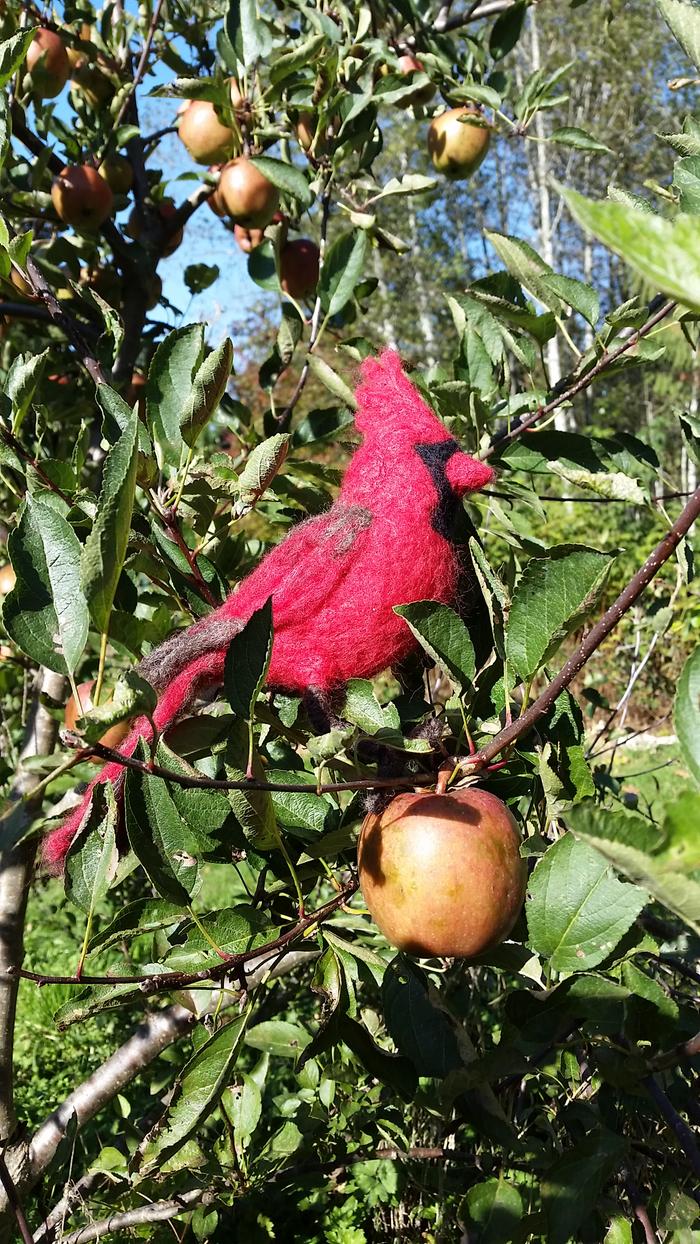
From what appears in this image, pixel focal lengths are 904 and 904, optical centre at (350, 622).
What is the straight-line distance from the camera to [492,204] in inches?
574

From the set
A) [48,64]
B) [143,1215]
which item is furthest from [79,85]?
[143,1215]

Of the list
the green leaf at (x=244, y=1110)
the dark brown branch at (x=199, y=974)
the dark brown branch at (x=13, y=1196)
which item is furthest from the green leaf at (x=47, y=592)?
the green leaf at (x=244, y=1110)

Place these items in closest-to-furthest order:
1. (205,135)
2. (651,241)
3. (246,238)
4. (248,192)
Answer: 1. (651,241)
2. (248,192)
3. (205,135)
4. (246,238)

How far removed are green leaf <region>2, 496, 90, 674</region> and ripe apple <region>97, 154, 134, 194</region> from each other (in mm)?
1170

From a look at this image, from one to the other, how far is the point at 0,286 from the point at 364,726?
2.73 ft

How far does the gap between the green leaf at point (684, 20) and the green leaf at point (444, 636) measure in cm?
40

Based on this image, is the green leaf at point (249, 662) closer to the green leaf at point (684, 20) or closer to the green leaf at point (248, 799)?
the green leaf at point (248, 799)

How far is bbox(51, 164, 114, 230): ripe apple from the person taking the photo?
1.34m

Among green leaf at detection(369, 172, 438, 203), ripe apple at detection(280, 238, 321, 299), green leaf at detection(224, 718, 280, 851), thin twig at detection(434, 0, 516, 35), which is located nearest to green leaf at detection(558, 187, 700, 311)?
green leaf at detection(224, 718, 280, 851)

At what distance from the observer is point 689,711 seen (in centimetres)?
44

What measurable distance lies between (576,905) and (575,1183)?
0.63 feet

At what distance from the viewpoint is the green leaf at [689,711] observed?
1.42 ft

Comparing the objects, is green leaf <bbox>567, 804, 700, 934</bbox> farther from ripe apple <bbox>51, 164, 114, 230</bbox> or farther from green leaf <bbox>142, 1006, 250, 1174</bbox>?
ripe apple <bbox>51, 164, 114, 230</bbox>

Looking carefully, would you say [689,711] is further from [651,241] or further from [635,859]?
[651,241]
